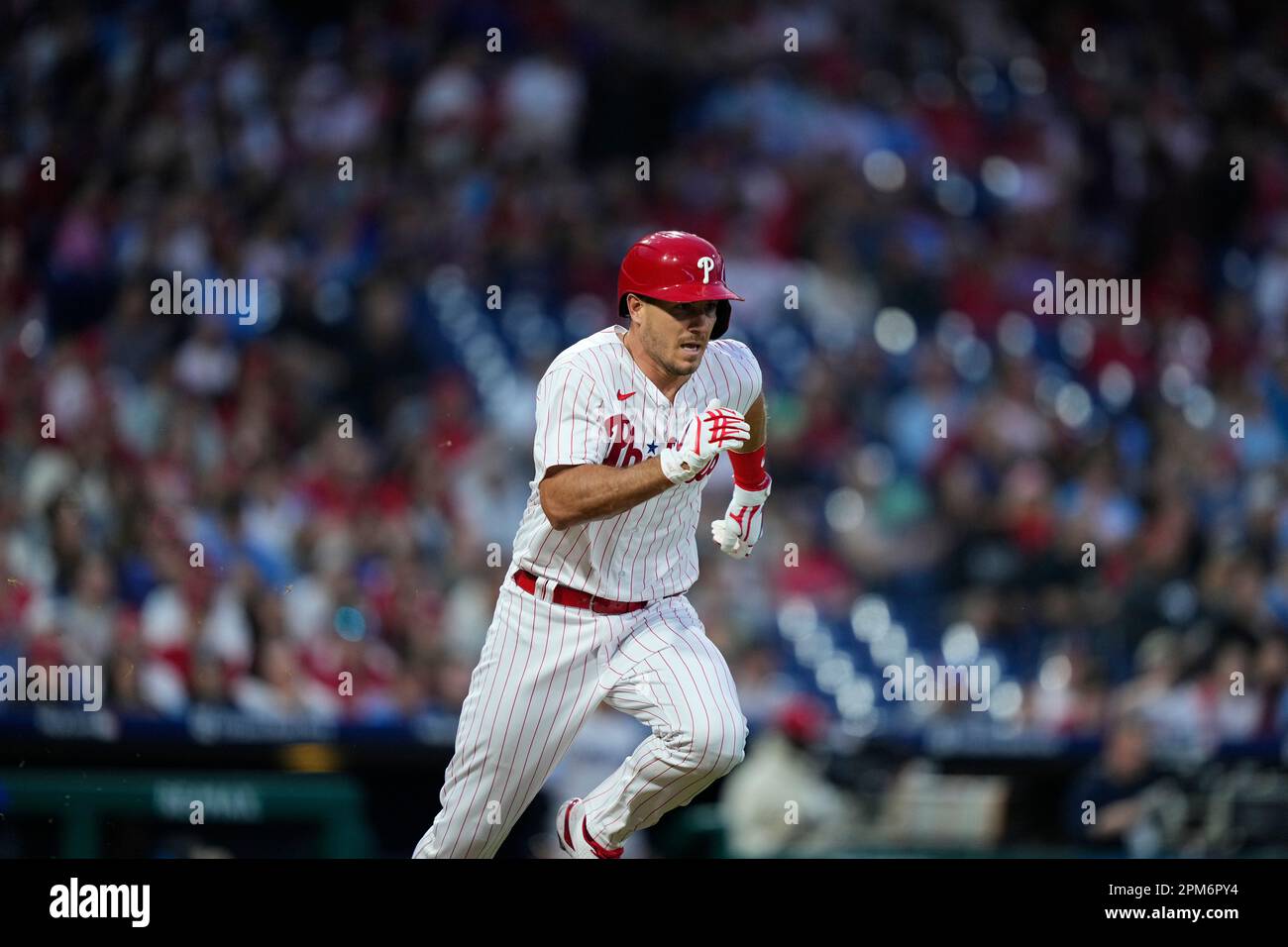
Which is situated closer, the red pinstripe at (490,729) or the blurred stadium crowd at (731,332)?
the red pinstripe at (490,729)

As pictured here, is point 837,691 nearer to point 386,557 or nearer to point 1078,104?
point 386,557

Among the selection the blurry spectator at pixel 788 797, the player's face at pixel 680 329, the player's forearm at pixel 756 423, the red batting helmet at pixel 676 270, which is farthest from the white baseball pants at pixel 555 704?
the blurry spectator at pixel 788 797

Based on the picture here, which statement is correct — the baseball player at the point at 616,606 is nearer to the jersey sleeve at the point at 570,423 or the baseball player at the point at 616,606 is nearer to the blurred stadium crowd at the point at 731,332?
the jersey sleeve at the point at 570,423

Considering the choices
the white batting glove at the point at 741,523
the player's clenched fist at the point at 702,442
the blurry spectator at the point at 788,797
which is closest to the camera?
the player's clenched fist at the point at 702,442

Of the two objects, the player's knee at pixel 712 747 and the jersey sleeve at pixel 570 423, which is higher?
the jersey sleeve at pixel 570 423

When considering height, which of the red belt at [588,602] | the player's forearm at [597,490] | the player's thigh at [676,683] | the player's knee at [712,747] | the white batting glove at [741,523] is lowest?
the player's knee at [712,747]

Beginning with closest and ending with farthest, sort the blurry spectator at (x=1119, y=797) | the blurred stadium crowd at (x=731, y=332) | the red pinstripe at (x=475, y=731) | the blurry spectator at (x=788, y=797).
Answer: the red pinstripe at (x=475, y=731), the blurry spectator at (x=788, y=797), the blurry spectator at (x=1119, y=797), the blurred stadium crowd at (x=731, y=332)

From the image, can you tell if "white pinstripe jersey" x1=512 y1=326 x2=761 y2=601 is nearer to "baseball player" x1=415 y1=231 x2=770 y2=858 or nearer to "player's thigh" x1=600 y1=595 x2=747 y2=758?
"baseball player" x1=415 y1=231 x2=770 y2=858
